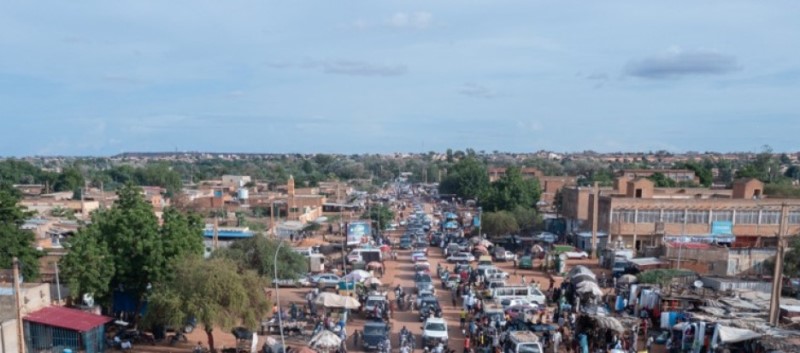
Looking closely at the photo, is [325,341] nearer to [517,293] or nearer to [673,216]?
[517,293]

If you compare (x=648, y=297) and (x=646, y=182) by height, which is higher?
(x=646, y=182)

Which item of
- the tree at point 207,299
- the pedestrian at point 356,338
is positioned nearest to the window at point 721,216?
the pedestrian at point 356,338

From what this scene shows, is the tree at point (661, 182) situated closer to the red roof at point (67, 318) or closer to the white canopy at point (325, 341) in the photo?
the white canopy at point (325, 341)

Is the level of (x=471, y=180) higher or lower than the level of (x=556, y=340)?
higher

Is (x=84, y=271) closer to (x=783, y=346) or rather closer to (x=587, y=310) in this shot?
(x=587, y=310)

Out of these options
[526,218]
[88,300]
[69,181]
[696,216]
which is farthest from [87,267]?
[69,181]

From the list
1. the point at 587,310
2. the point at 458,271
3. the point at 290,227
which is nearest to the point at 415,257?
the point at 458,271
